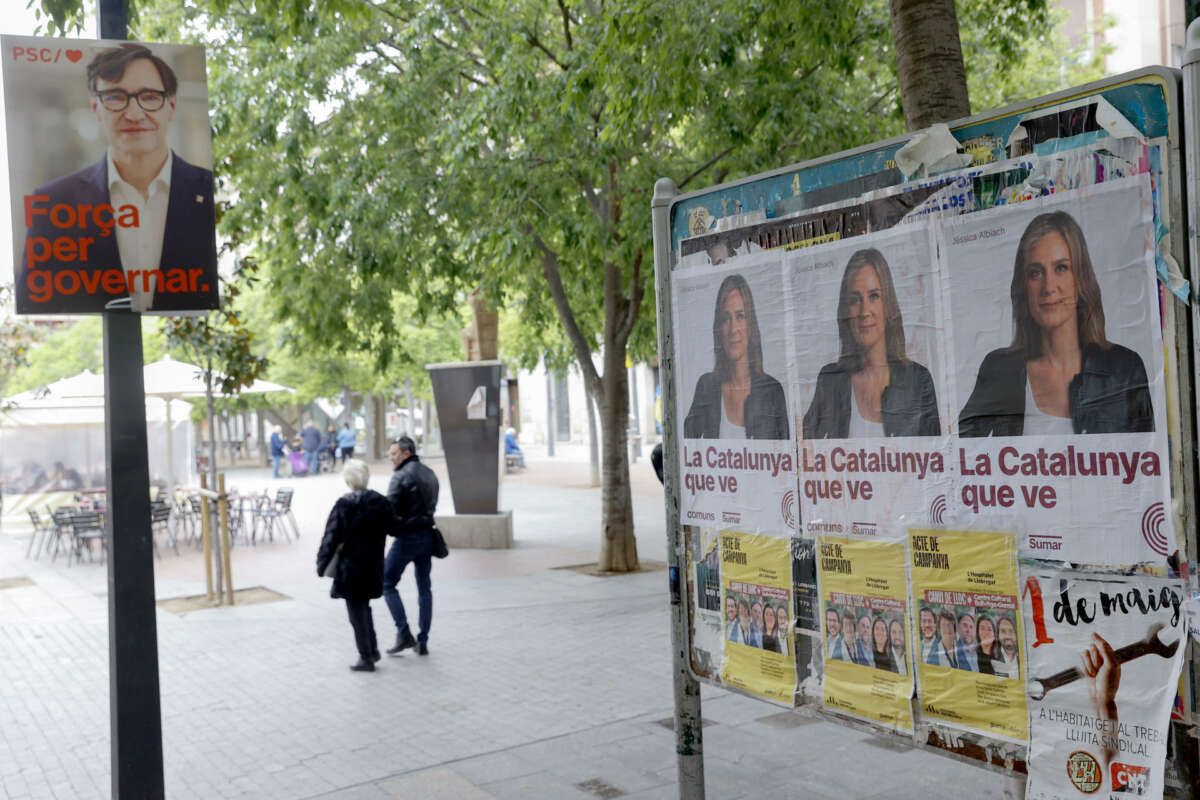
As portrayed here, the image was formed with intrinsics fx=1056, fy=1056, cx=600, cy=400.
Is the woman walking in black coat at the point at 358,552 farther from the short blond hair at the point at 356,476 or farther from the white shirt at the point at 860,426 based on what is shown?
the white shirt at the point at 860,426

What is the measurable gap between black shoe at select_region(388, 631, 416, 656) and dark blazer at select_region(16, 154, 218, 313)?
15.2 feet

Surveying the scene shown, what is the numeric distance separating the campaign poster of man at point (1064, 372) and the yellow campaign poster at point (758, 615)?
74cm

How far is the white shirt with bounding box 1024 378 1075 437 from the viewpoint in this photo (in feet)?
8.74

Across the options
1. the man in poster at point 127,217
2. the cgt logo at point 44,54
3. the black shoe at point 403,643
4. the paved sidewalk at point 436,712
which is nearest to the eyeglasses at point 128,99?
the man in poster at point 127,217

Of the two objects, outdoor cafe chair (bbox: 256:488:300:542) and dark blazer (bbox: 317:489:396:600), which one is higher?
dark blazer (bbox: 317:489:396:600)

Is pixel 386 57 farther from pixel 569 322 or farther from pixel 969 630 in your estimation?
pixel 969 630

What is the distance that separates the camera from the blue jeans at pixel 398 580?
8.75 m

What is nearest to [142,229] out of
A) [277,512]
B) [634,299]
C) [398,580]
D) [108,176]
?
[108,176]

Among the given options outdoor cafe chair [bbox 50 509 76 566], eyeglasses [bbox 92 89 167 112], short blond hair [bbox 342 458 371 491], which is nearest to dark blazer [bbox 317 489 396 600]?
short blond hair [bbox 342 458 371 491]

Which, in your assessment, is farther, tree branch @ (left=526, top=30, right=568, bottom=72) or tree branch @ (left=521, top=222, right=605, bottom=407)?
tree branch @ (left=521, top=222, right=605, bottom=407)

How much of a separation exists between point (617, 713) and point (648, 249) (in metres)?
5.02

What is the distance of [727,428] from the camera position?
3.68 meters

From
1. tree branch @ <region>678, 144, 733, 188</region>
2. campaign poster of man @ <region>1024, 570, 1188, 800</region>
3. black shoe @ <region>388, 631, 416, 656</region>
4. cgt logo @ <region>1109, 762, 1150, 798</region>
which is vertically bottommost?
black shoe @ <region>388, 631, 416, 656</region>

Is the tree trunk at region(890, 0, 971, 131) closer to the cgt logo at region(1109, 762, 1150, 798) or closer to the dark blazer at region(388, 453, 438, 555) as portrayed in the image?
the cgt logo at region(1109, 762, 1150, 798)
